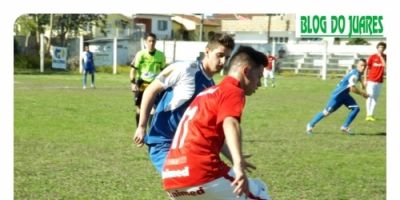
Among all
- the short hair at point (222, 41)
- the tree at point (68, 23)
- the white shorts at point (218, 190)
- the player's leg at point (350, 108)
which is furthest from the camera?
the tree at point (68, 23)

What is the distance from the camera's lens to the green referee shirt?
42.6ft

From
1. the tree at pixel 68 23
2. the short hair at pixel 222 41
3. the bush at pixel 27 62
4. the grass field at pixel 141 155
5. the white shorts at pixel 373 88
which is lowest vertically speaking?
the grass field at pixel 141 155

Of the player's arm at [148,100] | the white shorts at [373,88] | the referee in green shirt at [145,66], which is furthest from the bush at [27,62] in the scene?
the player's arm at [148,100]

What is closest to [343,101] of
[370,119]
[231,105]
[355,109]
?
[355,109]

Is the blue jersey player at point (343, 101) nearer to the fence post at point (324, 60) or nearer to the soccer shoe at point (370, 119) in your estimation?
the soccer shoe at point (370, 119)

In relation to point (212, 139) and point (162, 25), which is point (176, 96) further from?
point (162, 25)

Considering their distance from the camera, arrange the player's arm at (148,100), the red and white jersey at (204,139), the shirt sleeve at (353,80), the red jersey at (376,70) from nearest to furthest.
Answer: the red and white jersey at (204,139), the player's arm at (148,100), the shirt sleeve at (353,80), the red jersey at (376,70)

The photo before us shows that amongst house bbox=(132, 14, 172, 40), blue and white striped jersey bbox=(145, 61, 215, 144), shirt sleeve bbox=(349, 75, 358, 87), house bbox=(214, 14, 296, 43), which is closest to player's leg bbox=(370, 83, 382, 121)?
shirt sleeve bbox=(349, 75, 358, 87)

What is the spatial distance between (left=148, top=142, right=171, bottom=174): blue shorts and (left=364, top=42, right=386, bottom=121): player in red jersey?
1206 centimetres

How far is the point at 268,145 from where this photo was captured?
11930mm

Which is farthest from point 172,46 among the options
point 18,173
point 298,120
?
point 18,173

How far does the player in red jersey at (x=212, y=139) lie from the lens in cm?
462
